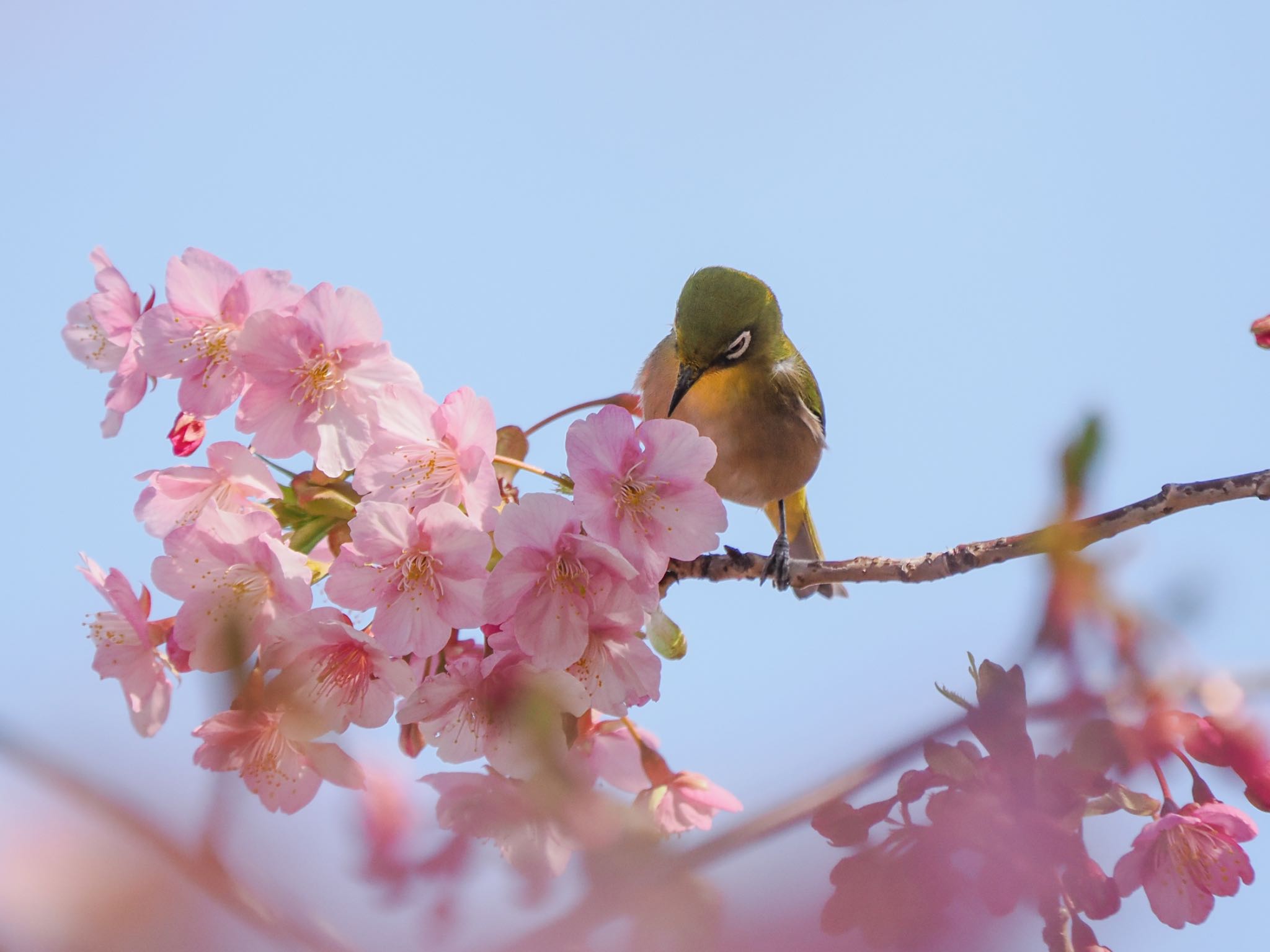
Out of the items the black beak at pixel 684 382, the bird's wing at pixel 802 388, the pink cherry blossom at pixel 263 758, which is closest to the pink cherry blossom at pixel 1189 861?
the pink cherry blossom at pixel 263 758

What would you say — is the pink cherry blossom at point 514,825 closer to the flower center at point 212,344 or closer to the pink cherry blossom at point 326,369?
the pink cherry blossom at point 326,369

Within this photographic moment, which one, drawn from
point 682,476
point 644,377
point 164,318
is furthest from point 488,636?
point 644,377

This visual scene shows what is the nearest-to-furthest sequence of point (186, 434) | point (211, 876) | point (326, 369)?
point (211, 876) → point (326, 369) → point (186, 434)

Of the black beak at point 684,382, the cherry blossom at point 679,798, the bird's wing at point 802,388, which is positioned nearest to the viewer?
the cherry blossom at point 679,798

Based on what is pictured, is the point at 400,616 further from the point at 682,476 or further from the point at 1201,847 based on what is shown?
the point at 1201,847

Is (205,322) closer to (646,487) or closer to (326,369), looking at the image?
(326,369)

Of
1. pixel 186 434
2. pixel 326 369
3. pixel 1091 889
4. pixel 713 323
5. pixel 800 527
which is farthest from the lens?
pixel 800 527

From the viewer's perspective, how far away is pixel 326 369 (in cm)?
125

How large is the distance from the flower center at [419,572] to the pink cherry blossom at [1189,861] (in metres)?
0.71

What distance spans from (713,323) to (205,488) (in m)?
1.21

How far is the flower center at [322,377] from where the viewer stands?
49.3 inches

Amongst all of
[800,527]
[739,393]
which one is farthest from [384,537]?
[800,527]

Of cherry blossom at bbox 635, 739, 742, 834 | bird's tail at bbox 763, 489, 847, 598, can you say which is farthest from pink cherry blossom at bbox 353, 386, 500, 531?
bird's tail at bbox 763, 489, 847, 598

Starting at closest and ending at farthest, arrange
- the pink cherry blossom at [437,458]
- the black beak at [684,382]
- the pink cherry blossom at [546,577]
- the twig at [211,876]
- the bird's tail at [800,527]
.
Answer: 1. the twig at [211,876]
2. the pink cherry blossom at [546,577]
3. the pink cherry blossom at [437,458]
4. the black beak at [684,382]
5. the bird's tail at [800,527]
